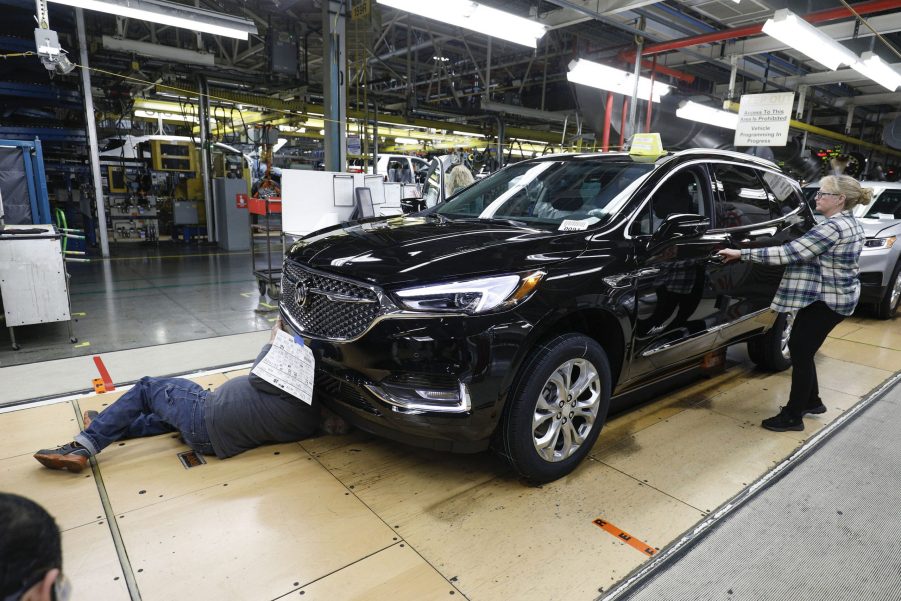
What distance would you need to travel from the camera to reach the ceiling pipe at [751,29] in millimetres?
6242

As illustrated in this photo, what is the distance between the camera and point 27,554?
87cm

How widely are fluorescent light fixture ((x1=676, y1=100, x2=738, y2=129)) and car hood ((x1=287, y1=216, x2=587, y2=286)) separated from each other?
7.48 meters

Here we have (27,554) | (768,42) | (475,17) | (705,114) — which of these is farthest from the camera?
(705,114)

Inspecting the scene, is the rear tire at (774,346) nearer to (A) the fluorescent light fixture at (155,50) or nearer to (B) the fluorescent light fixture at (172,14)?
(B) the fluorescent light fixture at (172,14)

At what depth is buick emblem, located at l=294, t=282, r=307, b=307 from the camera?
264cm

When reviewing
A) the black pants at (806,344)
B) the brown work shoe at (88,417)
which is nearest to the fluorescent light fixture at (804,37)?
the black pants at (806,344)

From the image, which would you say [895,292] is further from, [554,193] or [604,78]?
[554,193]

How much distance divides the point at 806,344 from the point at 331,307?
298 centimetres

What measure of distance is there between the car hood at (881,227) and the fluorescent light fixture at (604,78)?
10.3ft

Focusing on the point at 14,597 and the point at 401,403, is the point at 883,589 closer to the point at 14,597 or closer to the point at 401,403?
the point at 401,403

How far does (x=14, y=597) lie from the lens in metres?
0.85

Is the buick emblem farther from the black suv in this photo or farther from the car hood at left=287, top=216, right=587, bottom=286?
the car hood at left=287, top=216, right=587, bottom=286

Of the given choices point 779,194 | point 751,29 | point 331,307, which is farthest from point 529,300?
point 751,29

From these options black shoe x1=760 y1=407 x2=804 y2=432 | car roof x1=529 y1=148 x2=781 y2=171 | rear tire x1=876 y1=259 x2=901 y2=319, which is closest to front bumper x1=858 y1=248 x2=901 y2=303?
rear tire x1=876 y1=259 x2=901 y2=319
